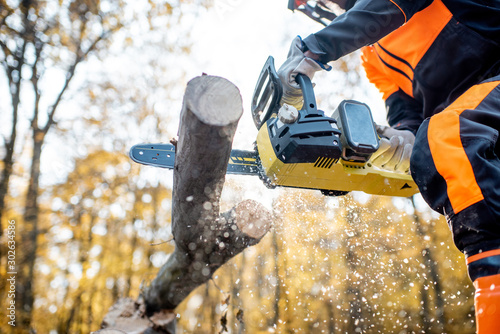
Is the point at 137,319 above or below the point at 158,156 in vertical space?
below

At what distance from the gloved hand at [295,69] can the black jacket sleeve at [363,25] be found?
79 millimetres

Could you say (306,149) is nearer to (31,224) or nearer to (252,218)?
(252,218)

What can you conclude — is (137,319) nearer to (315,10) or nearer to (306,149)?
(306,149)

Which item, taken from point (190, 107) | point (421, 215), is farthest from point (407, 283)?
point (190, 107)

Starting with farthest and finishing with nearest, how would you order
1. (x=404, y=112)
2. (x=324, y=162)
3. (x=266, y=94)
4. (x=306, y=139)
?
(x=404, y=112) < (x=266, y=94) < (x=324, y=162) < (x=306, y=139)

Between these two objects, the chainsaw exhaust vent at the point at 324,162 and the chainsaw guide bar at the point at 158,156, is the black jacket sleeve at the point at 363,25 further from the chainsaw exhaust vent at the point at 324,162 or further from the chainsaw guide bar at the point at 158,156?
the chainsaw guide bar at the point at 158,156

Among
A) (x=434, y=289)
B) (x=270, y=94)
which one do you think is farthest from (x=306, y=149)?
(x=434, y=289)

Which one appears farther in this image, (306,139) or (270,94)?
(270,94)

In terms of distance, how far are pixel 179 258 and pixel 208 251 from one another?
304 millimetres

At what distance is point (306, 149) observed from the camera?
5.16 feet

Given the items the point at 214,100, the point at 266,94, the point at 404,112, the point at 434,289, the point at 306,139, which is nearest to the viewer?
the point at 214,100

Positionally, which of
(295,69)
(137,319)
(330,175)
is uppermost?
(295,69)

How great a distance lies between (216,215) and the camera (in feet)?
5.40

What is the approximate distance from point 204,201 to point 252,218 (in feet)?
1.80
